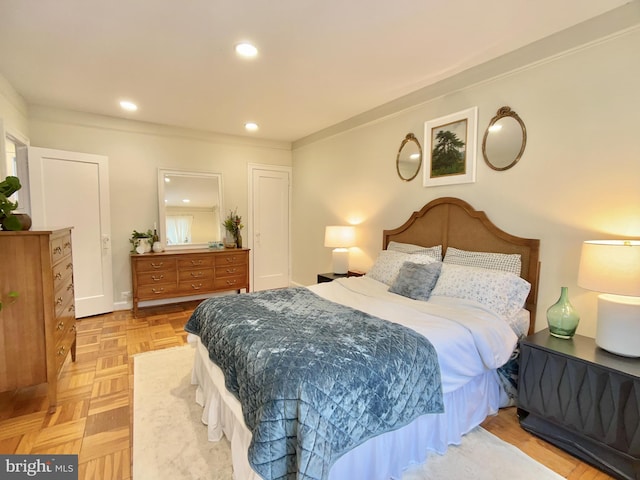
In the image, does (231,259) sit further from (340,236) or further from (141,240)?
(340,236)

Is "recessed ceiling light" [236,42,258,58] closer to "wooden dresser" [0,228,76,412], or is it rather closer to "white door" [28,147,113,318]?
"wooden dresser" [0,228,76,412]

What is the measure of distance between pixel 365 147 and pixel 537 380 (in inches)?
114

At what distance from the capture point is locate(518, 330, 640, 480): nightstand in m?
1.62

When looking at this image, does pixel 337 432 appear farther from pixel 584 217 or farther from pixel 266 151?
pixel 266 151

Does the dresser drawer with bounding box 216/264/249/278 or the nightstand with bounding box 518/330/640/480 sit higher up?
the dresser drawer with bounding box 216/264/249/278

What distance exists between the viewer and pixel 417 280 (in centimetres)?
255

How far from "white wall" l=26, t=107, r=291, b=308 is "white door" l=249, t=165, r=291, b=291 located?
0.29 metres

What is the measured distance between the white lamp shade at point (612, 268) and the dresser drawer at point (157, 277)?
167 inches

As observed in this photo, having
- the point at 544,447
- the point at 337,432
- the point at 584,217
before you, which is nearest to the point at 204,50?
the point at 337,432

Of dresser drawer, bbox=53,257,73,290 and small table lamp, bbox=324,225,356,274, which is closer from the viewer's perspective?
dresser drawer, bbox=53,257,73,290

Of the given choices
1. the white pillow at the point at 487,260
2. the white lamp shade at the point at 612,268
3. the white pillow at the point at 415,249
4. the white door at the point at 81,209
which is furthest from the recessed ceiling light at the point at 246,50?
the white door at the point at 81,209

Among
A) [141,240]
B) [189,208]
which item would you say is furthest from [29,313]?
[189,208]

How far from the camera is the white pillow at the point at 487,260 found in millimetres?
2395

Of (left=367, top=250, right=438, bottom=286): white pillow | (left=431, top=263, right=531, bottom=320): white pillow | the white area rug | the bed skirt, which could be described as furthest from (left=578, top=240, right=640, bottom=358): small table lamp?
(left=367, top=250, right=438, bottom=286): white pillow
